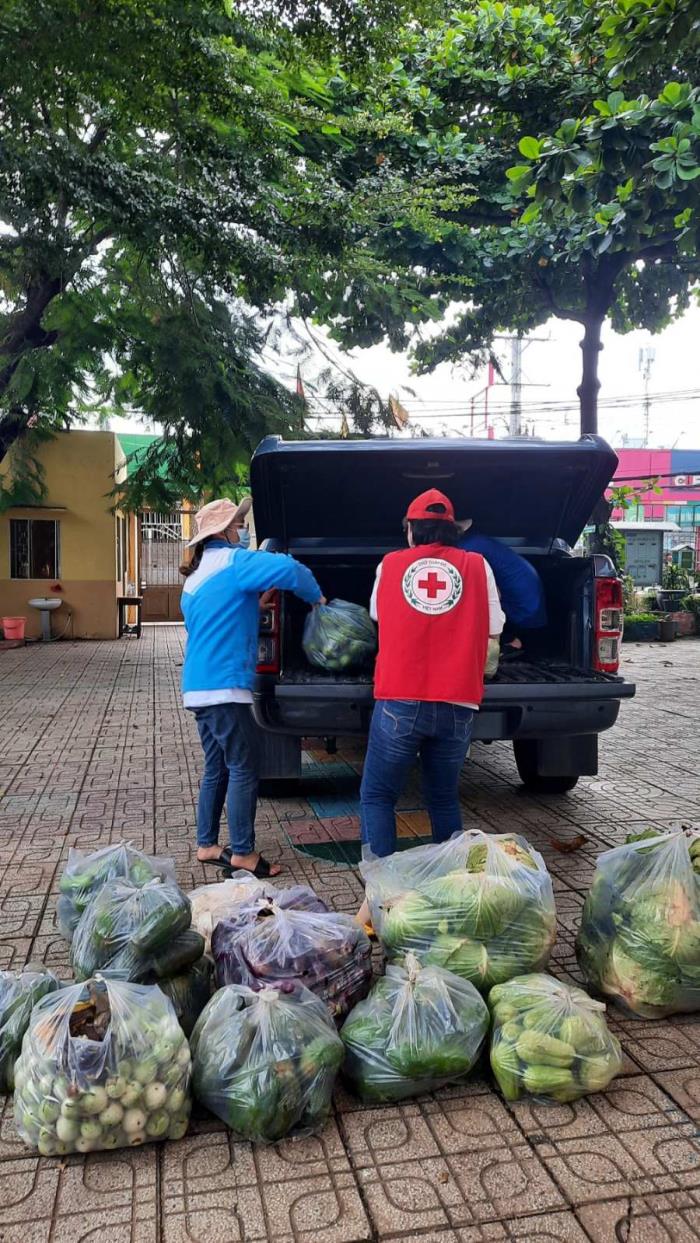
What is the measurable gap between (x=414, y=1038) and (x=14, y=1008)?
1.14m

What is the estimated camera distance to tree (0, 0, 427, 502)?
7160mm

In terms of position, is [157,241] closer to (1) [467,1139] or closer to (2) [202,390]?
(2) [202,390]

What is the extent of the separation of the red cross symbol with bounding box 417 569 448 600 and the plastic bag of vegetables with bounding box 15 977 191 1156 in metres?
1.78

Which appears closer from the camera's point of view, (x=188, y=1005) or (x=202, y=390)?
(x=188, y=1005)

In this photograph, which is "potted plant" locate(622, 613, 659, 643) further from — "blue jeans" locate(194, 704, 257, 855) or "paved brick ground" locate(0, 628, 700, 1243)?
"blue jeans" locate(194, 704, 257, 855)

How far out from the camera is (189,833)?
492 cm

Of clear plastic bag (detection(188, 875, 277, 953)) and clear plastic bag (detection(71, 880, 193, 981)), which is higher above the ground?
clear plastic bag (detection(71, 880, 193, 981))

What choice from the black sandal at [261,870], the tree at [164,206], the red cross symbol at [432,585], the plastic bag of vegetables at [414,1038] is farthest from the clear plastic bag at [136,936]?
the tree at [164,206]

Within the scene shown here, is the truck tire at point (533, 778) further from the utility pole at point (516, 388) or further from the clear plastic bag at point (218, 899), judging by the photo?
the utility pole at point (516, 388)

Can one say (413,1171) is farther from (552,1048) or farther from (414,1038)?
(552,1048)

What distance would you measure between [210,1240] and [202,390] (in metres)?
9.36

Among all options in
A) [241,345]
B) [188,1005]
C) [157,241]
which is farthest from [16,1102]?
[241,345]

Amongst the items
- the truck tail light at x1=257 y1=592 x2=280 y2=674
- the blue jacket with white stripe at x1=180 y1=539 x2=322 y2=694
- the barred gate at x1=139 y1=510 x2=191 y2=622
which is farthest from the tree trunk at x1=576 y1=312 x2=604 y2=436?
the barred gate at x1=139 y1=510 x2=191 y2=622

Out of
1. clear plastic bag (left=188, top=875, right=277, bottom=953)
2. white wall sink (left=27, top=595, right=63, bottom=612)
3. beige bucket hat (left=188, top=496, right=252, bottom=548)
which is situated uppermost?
beige bucket hat (left=188, top=496, right=252, bottom=548)
